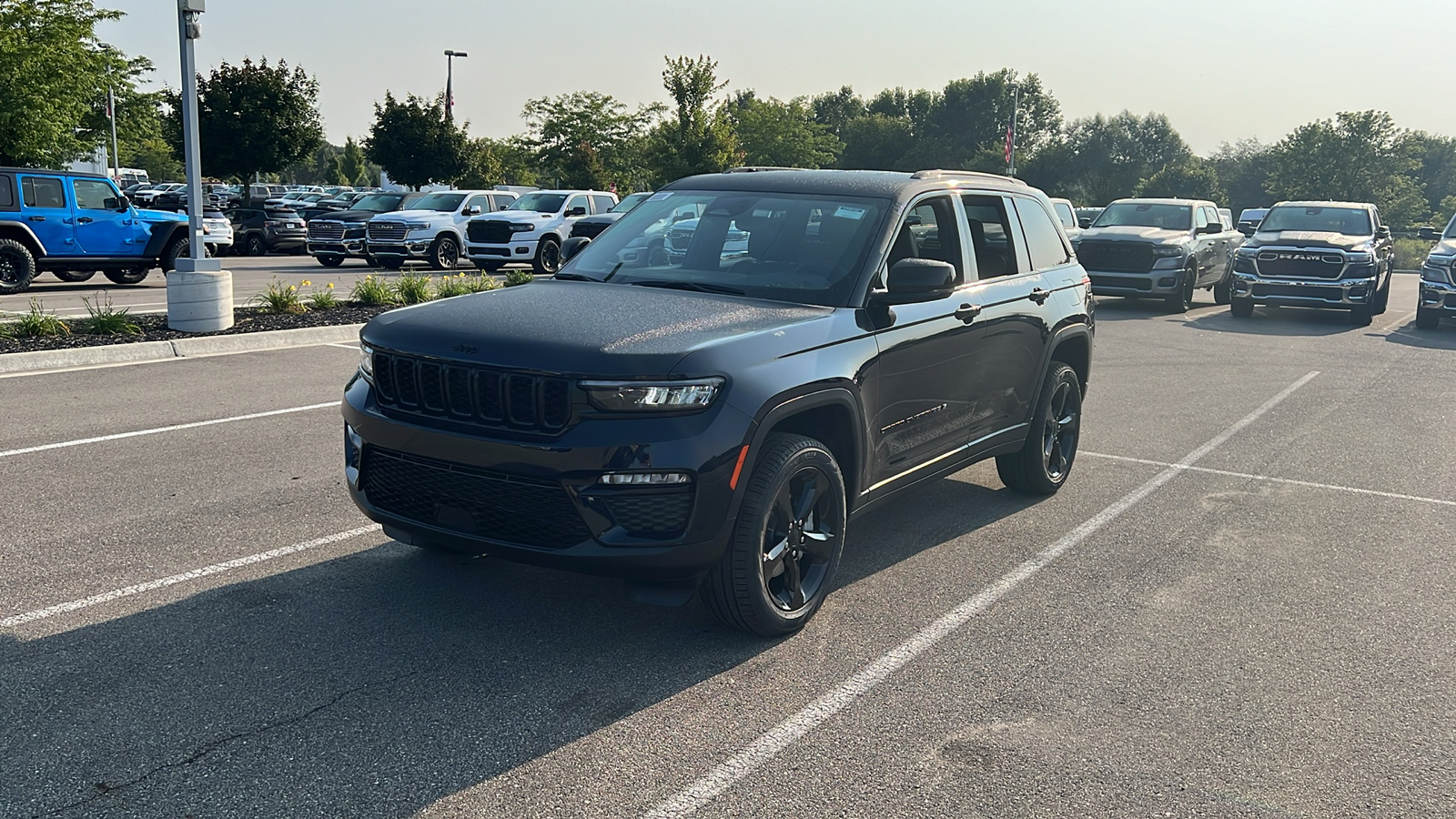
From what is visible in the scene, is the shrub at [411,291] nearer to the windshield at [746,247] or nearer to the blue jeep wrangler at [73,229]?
the blue jeep wrangler at [73,229]

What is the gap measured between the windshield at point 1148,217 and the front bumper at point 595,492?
1904 centimetres

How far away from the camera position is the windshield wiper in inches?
200

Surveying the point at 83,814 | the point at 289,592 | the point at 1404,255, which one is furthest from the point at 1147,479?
the point at 1404,255

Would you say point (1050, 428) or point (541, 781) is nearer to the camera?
point (541, 781)

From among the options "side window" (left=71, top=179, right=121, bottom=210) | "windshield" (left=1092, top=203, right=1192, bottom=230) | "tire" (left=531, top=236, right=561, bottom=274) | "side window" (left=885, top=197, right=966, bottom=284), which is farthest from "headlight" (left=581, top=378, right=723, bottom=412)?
"tire" (left=531, top=236, right=561, bottom=274)

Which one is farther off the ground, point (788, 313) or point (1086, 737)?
point (788, 313)

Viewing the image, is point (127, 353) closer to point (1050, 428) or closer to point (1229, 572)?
point (1050, 428)

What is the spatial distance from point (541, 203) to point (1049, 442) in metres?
20.4

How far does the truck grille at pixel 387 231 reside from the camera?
24797mm

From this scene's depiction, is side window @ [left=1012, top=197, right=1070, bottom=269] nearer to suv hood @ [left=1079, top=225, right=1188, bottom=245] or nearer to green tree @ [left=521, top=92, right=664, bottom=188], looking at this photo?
suv hood @ [left=1079, top=225, right=1188, bottom=245]

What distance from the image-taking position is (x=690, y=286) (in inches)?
204

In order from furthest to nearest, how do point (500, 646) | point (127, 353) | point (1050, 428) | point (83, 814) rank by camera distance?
point (127, 353) → point (1050, 428) → point (500, 646) → point (83, 814)

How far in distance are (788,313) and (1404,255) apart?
160 ft

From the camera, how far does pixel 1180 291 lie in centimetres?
1992
